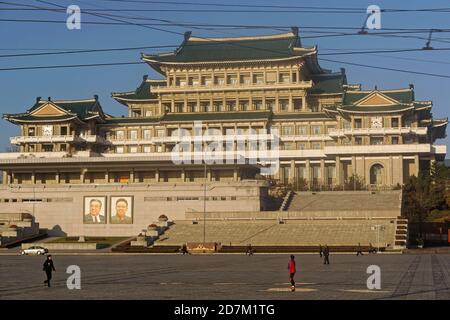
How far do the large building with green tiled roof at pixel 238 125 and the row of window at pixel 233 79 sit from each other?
0.13 meters

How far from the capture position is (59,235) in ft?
235

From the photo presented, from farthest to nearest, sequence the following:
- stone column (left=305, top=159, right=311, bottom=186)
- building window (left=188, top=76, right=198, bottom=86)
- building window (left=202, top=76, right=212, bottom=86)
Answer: building window (left=188, top=76, right=198, bottom=86) < building window (left=202, top=76, right=212, bottom=86) < stone column (left=305, top=159, right=311, bottom=186)

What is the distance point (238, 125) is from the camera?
299 feet

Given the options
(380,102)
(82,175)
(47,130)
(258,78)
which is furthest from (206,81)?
(82,175)

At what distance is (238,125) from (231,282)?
64.9 meters

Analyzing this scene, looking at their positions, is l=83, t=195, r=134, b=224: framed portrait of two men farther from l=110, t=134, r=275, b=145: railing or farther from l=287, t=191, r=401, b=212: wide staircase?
l=110, t=134, r=275, b=145: railing

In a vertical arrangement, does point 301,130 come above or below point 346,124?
below

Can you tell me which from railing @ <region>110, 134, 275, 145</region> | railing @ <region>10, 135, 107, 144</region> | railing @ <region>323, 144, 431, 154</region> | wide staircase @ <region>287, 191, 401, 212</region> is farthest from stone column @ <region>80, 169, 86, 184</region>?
railing @ <region>323, 144, 431, 154</region>

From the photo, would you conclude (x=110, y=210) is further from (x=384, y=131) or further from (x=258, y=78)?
(x=384, y=131)

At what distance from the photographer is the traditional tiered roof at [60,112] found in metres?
92.1

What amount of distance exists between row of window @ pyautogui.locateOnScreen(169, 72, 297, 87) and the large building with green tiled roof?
13 centimetres

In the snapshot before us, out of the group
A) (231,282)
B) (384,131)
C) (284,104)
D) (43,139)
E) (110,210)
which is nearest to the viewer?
(231,282)

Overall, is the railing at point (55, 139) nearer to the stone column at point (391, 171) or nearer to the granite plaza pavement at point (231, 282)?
the stone column at point (391, 171)

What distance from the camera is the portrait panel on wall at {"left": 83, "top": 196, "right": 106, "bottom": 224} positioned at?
71.2m
